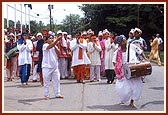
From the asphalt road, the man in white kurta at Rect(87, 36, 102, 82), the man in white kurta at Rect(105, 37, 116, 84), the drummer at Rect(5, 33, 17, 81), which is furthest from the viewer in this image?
the drummer at Rect(5, 33, 17, 81)

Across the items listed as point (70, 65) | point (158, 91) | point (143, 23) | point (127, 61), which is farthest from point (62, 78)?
point (143, 23)

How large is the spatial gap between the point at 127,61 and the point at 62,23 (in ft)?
288

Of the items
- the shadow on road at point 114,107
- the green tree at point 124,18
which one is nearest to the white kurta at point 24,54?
the shadow on road at point 114,107

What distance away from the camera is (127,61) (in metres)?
9.38

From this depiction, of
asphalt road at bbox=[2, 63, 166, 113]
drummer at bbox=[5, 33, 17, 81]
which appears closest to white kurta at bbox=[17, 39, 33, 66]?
asphalt road at bbox=[2, 63, 166, 113]

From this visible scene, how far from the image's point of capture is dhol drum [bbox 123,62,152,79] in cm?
898

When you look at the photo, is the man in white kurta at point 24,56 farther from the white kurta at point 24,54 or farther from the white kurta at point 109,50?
the white kurta at point 109,50

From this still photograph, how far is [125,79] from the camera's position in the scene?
9.24 m

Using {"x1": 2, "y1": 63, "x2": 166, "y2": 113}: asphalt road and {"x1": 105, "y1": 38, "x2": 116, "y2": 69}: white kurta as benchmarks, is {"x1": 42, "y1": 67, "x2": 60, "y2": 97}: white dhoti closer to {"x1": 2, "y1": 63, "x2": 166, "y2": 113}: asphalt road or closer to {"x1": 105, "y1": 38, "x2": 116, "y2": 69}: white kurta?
{"x1": 2, "y1": 63, "x2": 166, "y2": 113}: asphalt road

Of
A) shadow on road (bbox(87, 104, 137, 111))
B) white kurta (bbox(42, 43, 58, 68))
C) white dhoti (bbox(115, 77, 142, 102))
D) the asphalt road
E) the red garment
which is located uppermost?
white kurta (bbox(42, 43, 58, 68))

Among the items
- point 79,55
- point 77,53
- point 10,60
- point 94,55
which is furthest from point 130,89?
point 10,60

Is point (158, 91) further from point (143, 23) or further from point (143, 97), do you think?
point (143, 23)

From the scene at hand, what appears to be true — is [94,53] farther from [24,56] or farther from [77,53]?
[24,56]

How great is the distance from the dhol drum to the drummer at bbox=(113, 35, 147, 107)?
0.50 ft
